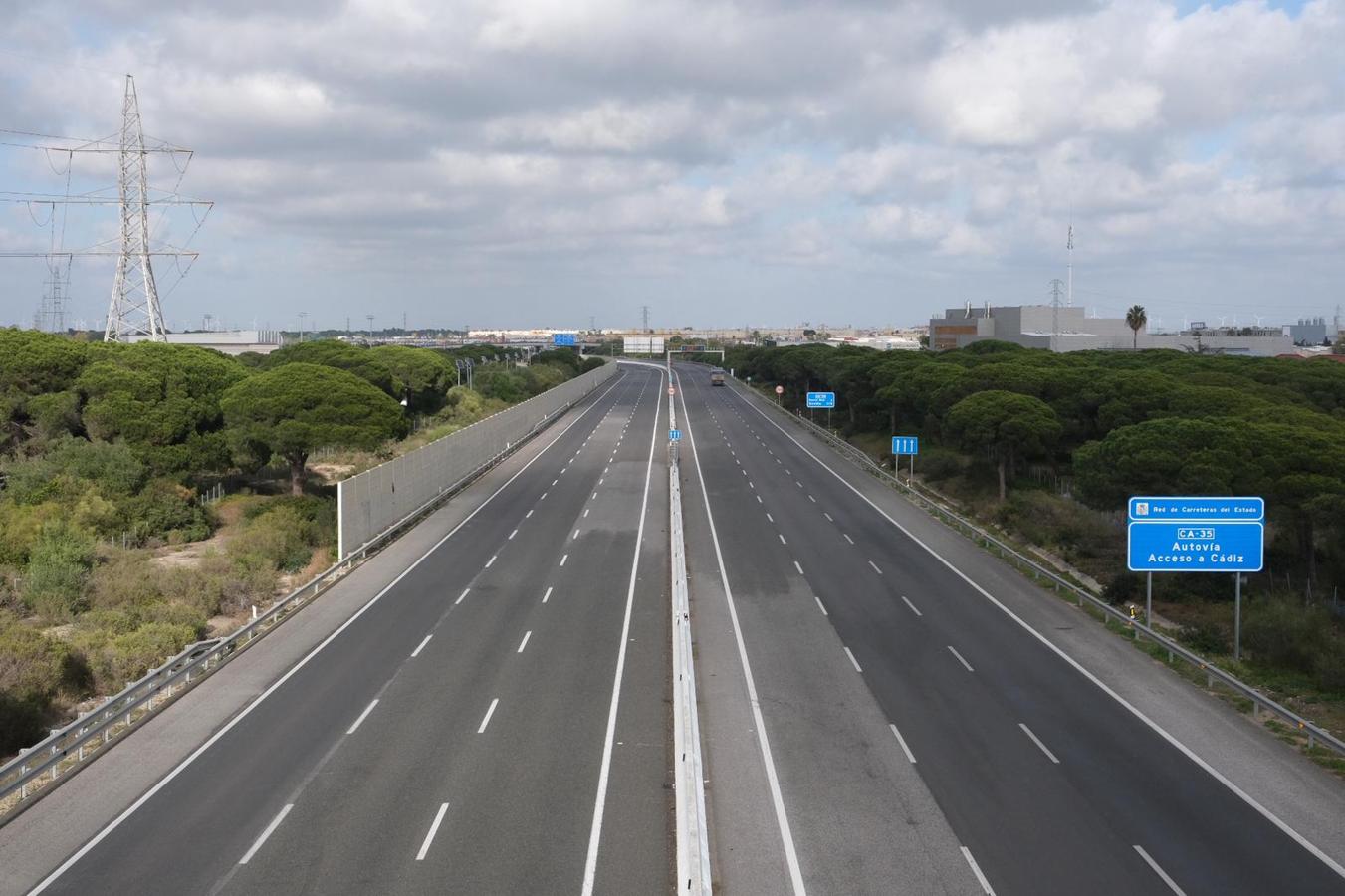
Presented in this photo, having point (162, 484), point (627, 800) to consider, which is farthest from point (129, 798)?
point (162, 484)

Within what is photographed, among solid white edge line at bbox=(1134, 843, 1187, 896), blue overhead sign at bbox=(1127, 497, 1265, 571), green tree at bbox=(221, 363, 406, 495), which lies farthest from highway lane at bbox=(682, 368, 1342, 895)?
green tree at bbox=(221, 363, 406, 495)

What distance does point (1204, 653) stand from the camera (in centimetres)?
2622

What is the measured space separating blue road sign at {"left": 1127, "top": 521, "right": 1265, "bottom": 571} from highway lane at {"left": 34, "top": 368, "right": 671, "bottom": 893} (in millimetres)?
11907

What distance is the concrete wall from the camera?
35469mm

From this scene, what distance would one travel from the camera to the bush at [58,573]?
95.3ft

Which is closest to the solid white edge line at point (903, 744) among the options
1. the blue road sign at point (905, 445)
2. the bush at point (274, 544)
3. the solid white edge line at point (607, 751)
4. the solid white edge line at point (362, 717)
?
the solid white edge line at point (607, 751)

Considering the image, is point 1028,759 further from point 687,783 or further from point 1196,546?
point 1196,546

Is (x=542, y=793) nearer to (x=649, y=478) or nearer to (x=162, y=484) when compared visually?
(x=162, y=484)

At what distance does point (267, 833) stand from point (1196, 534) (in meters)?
21.8

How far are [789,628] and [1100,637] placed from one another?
7583 millimetres

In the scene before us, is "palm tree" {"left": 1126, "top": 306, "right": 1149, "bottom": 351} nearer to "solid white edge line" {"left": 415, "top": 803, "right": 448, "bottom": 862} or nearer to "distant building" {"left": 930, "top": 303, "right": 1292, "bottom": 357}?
"distant building" {"left": 930, "top": 303, "right": 1292, "bottom": 357}

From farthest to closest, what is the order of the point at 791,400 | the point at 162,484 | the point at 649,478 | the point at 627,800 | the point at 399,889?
the point at 791,400 < the point at 649,478 < the point at 162,484 < the point at 627,800 < the point at 399,889

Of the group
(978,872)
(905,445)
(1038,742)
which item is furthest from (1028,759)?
(905,445)

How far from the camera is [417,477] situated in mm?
44500
